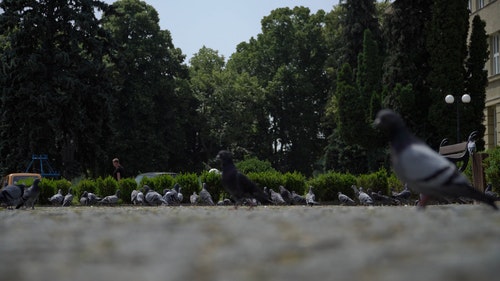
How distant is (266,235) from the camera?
618cm

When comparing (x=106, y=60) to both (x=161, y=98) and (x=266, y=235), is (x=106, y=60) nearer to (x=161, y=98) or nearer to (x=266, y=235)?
(x=161, y=98)

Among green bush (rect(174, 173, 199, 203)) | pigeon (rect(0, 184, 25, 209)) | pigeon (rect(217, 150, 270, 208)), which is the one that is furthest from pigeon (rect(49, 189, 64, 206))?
pigeon (rect(217, 150, 270, 208))

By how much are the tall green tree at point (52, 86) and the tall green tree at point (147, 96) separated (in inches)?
481

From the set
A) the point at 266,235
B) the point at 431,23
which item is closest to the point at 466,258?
the point at 266,235

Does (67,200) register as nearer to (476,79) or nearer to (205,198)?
(205,198)

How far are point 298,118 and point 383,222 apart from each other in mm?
68403

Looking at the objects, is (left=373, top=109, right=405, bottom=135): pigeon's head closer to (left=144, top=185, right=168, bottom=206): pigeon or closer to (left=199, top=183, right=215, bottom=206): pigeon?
(left=144, top=185, right=168, bottom=206): pigeon

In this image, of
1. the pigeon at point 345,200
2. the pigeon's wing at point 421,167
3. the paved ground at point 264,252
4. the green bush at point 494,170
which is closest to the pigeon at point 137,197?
the pigeon at point 345,200

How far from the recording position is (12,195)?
21922mm

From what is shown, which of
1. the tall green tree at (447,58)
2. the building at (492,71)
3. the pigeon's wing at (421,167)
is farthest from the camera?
the building at (492,71)

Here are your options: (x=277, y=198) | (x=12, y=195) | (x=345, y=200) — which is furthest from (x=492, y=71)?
(x=12, y=195)

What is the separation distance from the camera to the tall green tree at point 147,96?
59.2 meters

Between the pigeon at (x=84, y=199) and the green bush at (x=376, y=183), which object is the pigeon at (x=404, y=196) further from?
the pigeon at (x=84, y=199)

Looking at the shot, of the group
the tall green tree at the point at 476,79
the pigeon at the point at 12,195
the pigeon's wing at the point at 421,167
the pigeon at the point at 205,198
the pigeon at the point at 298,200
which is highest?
the tall green tree at the point at 476,79
